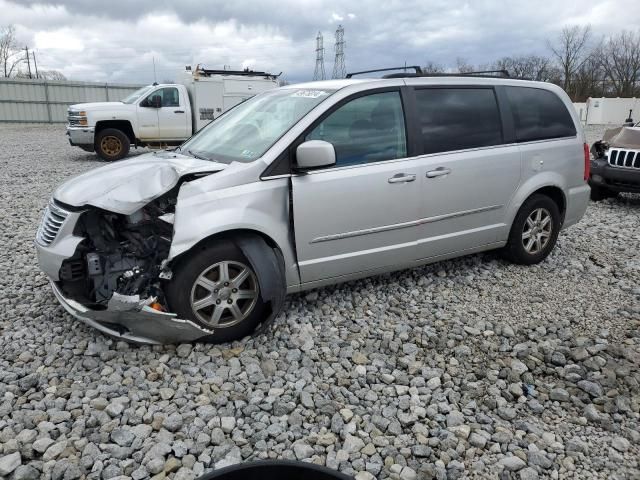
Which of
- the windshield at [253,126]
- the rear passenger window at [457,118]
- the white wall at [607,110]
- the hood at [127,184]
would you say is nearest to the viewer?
the hood at [127,184]

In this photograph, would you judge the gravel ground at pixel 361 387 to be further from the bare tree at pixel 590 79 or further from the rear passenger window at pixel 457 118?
the bare tree at pixel 590 79

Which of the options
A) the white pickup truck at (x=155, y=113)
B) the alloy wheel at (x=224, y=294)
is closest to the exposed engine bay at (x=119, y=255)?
the alloy wheel at (x=224, y=294)

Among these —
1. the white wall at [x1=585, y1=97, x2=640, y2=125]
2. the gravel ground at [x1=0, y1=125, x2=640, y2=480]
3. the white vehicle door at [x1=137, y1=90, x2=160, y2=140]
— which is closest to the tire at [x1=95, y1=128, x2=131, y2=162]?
the white vehicle door at [x1=137, y1=90, x2=160, y2=140]

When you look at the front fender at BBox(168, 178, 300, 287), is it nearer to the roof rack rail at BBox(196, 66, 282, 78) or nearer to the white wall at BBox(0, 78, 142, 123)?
the roof rack rail at BBox(196, 66, 282, 78)

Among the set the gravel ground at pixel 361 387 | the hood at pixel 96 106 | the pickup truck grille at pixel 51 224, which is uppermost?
the hood at pixel 96 106

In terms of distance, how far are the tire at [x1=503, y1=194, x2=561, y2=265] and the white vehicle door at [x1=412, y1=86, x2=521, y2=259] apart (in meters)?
0.21

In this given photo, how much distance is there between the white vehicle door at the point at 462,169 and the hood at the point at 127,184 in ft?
5.74

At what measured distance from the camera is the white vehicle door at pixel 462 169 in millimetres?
4488

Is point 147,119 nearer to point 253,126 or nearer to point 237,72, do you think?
point 237,72

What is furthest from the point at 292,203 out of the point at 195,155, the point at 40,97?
the point at 40,97

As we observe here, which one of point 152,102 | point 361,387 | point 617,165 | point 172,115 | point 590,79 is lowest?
point 361,387

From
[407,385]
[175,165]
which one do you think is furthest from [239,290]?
[407,385]

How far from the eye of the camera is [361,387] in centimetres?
330

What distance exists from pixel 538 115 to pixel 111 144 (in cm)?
1153
